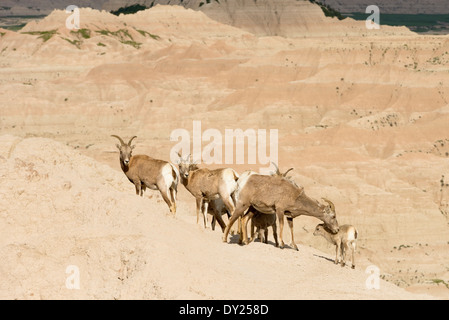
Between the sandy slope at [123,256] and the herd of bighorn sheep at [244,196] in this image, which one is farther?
the herd of bighorn sheep at [244,196]

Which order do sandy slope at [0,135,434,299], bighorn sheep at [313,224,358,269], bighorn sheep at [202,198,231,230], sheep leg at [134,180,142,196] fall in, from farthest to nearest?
sheep leg at [134,180,142,196], bighorn sheep at [202,198,231,230], bighorn sheep at [313,224,358,269], sandy slope at [0,135,434,299]

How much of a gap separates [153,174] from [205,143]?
53.7 m

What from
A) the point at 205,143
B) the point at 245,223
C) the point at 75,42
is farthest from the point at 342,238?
the point at 75,42

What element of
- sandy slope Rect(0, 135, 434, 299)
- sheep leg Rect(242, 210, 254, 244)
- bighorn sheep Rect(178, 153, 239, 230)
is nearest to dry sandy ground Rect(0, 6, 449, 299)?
sandy slope Rect(0, 135, 434, 299)

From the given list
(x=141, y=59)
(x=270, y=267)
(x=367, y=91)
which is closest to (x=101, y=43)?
(x=141, y=59)

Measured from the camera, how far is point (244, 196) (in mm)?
26156

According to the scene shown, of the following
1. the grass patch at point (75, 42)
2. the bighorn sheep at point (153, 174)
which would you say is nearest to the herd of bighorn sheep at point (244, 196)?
the bighorn sheep at point (153, 174)

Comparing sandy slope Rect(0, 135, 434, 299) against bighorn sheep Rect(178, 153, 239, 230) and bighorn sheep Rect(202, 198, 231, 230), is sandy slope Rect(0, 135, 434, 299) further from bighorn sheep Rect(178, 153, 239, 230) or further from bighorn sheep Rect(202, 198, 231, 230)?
bighorn sheep Rect(202, 198, 231, 230)

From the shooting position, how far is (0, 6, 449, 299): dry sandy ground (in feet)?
68.8

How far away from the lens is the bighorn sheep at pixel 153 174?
2812 centimetres

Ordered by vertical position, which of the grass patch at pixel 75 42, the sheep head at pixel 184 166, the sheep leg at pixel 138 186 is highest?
the grass patch at pixel 75 42

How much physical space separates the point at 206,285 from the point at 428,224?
3710cm

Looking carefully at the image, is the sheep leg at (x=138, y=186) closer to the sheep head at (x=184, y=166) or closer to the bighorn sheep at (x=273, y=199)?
the sheep head at (x=184, y=166)

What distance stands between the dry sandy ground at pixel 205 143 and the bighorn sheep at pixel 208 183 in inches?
67.2
